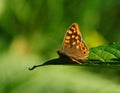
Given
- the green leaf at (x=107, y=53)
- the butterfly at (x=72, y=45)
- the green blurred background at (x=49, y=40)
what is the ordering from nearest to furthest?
the green leaf at (x=107, y=53) < the butterfly at (x=72, y=45) < the green blurred background at (x=49, y=40)

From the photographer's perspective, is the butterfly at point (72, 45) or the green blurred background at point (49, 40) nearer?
the butterfly at point (72, 45)

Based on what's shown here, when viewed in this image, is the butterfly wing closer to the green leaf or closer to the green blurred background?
the green leaf

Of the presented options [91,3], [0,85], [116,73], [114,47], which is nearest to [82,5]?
[91,3]

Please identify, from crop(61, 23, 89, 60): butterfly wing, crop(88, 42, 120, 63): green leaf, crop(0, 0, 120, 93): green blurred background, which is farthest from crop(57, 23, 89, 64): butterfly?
crop(0, 0, 120, 93): green blurred background

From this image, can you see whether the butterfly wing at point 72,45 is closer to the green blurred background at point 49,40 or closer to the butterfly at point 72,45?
the butterfly at point 72,45

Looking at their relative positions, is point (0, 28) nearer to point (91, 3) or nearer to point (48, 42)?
point (48, 42)

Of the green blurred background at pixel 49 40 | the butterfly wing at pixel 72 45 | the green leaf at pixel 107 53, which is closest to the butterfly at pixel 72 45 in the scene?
the butterfly wing at pixel 72 45
